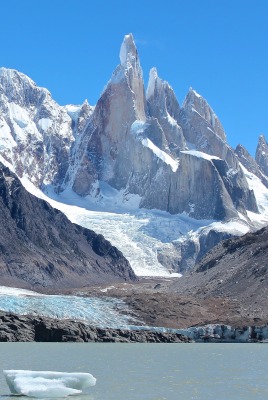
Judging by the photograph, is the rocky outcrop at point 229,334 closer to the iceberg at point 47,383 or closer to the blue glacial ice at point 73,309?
the blue glacial ice at point 73,309

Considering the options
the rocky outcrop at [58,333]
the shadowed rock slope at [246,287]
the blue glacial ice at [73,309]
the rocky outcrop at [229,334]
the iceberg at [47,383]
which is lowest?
the iceberg at [47,383]

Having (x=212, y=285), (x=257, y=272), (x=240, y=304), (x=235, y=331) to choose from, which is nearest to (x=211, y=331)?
(x=235, y=331)

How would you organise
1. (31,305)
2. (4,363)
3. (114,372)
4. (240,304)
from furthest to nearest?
(240,304)
(31,305)
(4,363)
(114,372)

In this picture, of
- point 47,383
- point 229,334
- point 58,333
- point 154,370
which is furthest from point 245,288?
point 47,383

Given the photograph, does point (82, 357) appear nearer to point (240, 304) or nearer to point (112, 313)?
point (112, 313)


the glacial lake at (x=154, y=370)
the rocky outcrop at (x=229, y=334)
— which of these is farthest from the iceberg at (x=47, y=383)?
the rocky outcrop at (x=229, y=334)

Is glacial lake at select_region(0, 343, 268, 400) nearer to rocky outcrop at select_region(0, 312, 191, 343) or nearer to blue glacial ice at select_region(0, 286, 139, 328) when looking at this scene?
rocky outcrop at select_region(0, 312, 191, 343)
